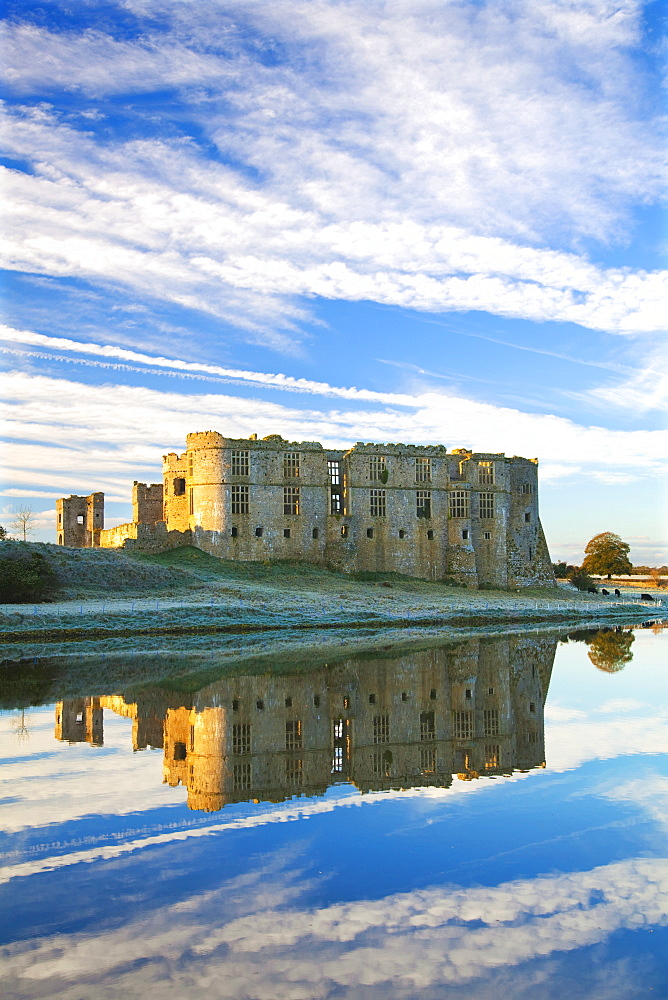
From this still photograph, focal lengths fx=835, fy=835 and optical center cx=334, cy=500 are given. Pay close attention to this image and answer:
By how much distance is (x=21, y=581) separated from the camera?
3969cm

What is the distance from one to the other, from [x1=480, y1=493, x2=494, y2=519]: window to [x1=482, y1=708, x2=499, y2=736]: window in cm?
4374

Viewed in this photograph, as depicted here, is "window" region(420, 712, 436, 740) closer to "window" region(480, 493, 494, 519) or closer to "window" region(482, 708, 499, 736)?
"window" region(482, 708, 499, 736)

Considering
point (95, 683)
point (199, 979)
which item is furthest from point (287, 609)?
point (199, 979)

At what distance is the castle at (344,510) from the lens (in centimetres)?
5656

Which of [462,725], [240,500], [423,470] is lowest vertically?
[462,725]

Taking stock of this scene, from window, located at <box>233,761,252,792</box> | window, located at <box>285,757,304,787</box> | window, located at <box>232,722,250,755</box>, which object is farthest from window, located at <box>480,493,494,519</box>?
window, located at <box>233,761,252,792</box>

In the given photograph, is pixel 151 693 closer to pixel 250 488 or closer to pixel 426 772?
pixel 426 772

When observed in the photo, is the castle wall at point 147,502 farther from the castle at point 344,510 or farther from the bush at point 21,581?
the bush at point 21,581

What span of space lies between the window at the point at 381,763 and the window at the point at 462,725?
2347 millimetres

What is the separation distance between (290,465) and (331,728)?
137ft

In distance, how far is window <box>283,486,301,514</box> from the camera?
2279 inches

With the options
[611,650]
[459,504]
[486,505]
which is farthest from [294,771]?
[486,505]

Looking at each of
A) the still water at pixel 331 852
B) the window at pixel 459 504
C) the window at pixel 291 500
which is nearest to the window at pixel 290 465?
the window at pixel 291 500

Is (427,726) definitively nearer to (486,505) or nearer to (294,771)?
→ (294,771)
